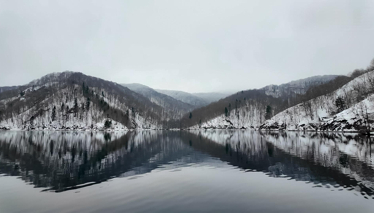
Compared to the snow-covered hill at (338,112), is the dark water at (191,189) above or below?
below

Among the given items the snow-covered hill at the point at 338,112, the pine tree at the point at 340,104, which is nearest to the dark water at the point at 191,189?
the snow-covered hill at the point at 338,112

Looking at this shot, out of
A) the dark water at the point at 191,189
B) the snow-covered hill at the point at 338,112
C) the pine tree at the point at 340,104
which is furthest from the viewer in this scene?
the pine tree at the point at 340,104

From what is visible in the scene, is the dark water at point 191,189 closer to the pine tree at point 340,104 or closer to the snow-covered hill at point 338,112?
the snow-covered hill at point 338,112

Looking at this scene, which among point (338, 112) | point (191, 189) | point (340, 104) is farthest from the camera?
point (340, 104)

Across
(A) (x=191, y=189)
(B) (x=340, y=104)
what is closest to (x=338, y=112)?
(B) (x=340, y=104)

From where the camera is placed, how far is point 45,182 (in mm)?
20516

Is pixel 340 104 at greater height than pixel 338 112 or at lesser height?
greater

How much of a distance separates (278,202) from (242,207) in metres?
3.16

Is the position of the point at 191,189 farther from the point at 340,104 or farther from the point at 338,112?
the point at 340,104

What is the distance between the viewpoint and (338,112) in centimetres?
13250

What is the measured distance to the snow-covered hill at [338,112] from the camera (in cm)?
9212

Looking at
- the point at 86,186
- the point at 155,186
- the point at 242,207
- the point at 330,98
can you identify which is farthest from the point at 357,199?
the point at 330,98

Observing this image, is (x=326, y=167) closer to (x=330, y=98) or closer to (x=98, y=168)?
(x=98, y=168)

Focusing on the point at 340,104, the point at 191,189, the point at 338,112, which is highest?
the point at 340,104
